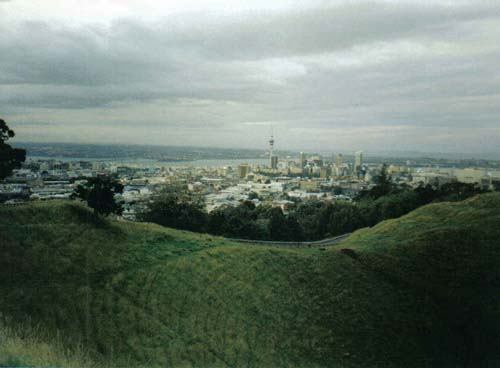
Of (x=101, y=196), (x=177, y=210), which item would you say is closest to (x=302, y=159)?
(x=177, y=210)

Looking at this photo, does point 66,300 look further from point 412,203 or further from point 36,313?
point 412,203

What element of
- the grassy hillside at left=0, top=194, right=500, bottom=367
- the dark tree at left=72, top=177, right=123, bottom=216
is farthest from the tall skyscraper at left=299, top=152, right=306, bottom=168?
the dark tree at left=72, top=177, right=123, bottom=216

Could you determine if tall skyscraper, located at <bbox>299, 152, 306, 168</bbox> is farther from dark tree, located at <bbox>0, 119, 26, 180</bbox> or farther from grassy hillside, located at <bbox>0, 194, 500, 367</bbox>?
dark tree, located at <bbox>0, 119, 26, 180</bbox>

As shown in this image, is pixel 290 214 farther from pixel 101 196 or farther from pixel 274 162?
pixel 101 196

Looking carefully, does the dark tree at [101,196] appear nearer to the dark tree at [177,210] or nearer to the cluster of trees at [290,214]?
the cluster of trees at [290,214]

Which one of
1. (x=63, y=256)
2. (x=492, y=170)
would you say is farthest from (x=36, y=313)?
(x=492, y=170)

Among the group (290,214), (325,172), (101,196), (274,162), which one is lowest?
(290,214)
